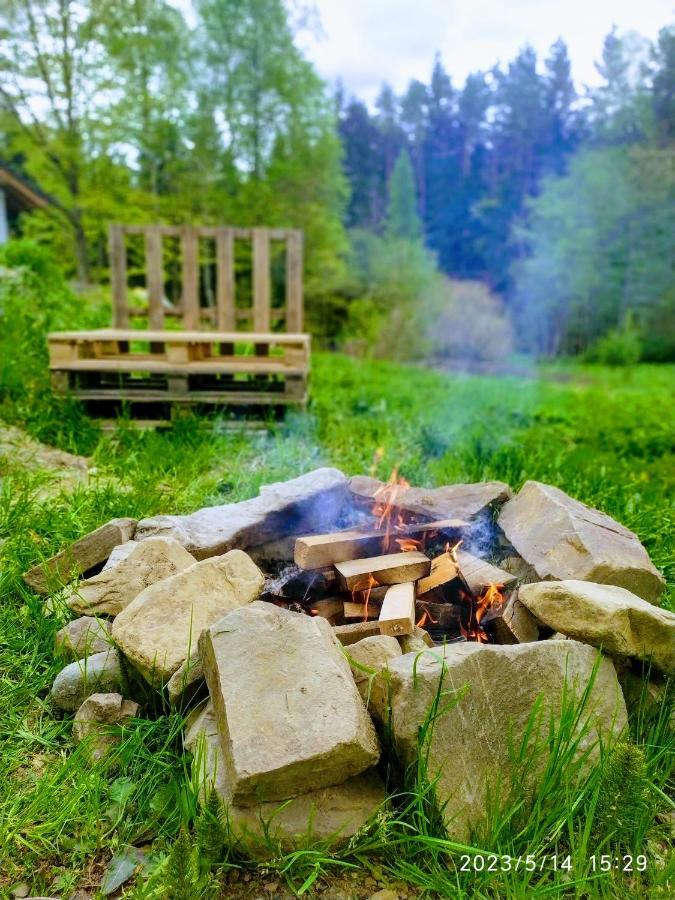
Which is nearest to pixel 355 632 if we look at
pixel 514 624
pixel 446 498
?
pixel 514 624

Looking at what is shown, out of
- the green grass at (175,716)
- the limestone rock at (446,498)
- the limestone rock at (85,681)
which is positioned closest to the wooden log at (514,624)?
the green grass at (175,716)

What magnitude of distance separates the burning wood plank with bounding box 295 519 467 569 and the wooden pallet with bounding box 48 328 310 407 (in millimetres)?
2140

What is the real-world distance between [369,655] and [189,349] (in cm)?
305

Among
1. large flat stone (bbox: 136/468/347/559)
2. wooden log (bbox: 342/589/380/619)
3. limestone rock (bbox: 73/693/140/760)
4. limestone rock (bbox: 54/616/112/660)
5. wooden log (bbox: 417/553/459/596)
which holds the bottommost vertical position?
limestone rock (bbox: 73/693/140/760)

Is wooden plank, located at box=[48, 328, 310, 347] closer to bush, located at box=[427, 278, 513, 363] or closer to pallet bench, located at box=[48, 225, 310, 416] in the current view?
pallet bench, located at box=[48, 225, 310, 416]

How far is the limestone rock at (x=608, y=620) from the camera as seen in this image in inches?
66.9

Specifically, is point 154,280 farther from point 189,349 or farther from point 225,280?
point 189,349

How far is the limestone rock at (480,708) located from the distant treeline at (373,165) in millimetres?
13569

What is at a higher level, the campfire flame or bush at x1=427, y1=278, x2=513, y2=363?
bush at x1=427, y1=278, x2=513, y2=363

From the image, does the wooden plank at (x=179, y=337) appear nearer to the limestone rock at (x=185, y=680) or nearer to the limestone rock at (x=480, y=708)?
the limestone rock at (x=185, y=680)

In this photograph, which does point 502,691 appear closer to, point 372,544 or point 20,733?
point 372,544

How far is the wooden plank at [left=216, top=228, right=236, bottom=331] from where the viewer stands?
5.39 m

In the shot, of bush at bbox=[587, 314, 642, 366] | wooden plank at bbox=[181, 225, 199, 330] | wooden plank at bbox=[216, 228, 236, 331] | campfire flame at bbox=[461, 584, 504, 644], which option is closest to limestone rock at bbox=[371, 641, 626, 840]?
campfire flame at bbox=[461, 584, 504, 644]

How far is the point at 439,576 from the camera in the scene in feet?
7.00
